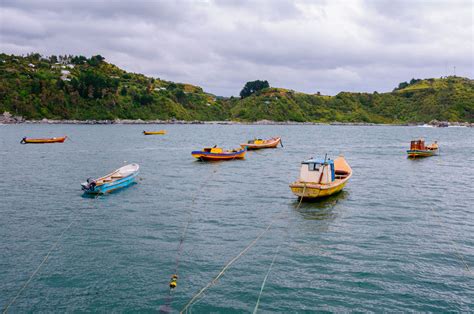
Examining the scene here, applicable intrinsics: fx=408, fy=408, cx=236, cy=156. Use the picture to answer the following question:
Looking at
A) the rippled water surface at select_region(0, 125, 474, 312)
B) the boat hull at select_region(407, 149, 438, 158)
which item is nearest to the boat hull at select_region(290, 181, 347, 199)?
the rippled water surface at select_region(0, 125, 474, 312)

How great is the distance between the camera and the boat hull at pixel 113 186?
3781 centimetres

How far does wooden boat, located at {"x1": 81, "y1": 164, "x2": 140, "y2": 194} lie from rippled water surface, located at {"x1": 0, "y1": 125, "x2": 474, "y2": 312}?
1.02m

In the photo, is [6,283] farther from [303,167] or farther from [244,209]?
[303,167]

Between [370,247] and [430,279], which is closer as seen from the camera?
[430,279]

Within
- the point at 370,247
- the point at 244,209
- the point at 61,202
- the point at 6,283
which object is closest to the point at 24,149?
the point at 61,202

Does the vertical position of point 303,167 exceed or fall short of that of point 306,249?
it exceeds it

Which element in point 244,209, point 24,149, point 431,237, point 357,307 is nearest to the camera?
point 357,307

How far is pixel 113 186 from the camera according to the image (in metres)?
39.9

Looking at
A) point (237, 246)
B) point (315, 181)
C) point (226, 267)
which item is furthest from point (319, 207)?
point (226, 267)

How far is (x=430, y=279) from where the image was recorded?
64.4 ft

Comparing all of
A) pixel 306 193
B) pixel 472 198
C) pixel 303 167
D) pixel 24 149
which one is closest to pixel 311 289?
pixel 306 193

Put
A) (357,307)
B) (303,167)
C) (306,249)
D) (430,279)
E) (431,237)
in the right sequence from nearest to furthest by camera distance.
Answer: (357,307) → (430,279) → (306,249) → (431,237) → (303,167)

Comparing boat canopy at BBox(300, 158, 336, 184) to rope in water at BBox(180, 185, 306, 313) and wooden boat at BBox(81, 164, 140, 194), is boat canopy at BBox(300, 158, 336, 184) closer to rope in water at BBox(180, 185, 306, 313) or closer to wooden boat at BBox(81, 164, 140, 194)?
rope in water at BBox(180, 185, 306, 313)

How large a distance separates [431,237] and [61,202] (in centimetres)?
2919
